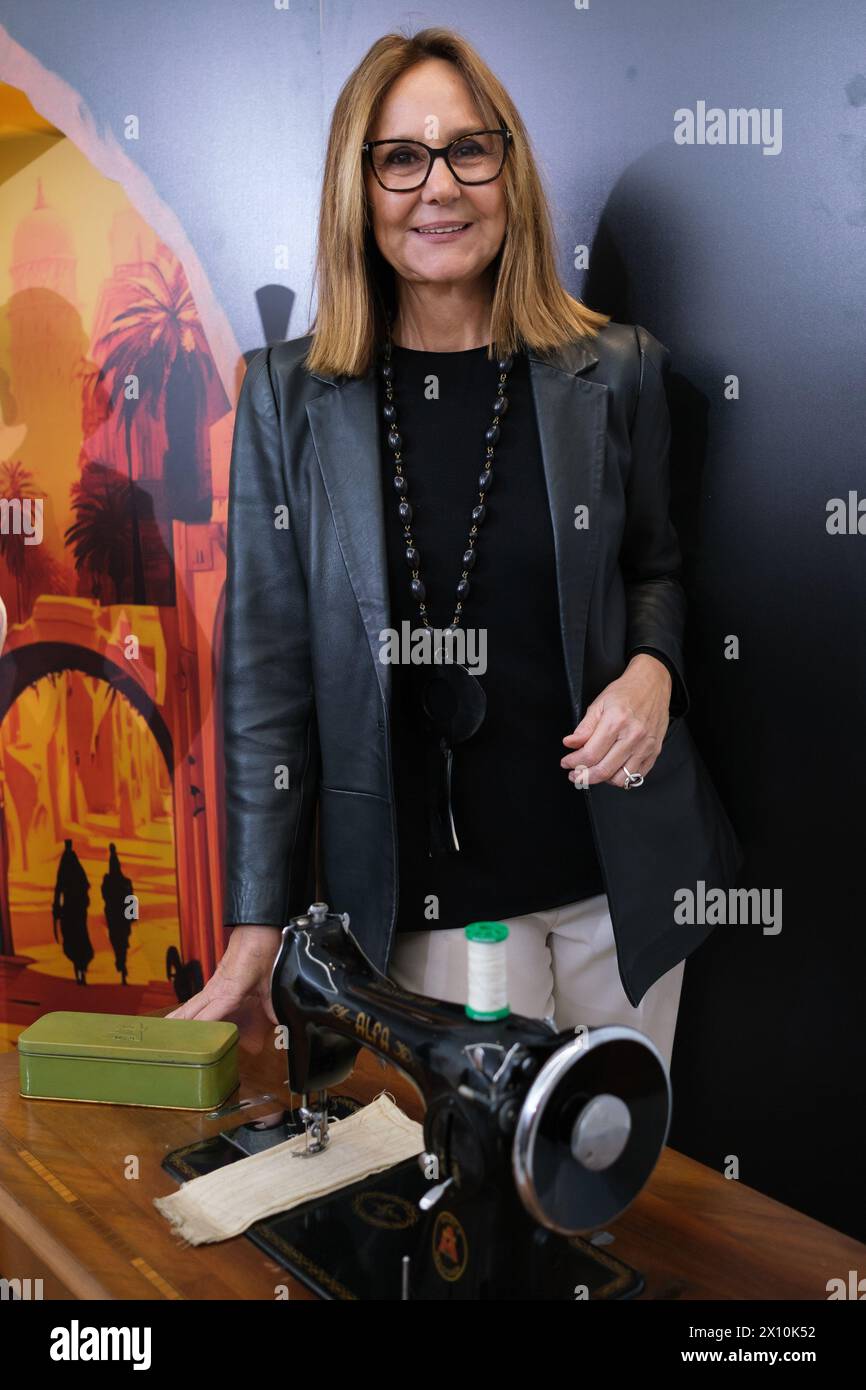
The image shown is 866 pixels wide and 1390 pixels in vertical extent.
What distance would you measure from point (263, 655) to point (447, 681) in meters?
0.33

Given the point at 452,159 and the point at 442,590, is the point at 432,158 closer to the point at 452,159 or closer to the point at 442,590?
the point at 452,159

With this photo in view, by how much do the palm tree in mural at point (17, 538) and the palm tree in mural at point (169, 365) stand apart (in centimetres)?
25

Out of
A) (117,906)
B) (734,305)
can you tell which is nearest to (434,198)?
(734,305)

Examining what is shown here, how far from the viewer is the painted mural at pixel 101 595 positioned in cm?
279

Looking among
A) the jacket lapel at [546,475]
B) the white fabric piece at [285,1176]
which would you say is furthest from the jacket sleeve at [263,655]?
the white fabric piece at [285,1176]

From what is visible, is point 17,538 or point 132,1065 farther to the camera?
point 17,538

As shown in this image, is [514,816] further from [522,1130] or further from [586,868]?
[522,1130]

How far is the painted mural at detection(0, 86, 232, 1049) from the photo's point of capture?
279 cm

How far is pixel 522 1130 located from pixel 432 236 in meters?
1.36

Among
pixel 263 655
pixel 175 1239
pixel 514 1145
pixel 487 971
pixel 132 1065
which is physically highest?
pixel 263 655

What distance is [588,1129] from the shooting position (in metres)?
1.15

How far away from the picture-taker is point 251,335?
2.81 meters

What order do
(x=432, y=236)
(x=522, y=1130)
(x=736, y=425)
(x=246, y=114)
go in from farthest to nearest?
(x=246, y=114), (x=736, y=425), (x=432, y=236), (x=522, y=1130)

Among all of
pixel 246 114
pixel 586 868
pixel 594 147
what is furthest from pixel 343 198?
pixel 586 868
